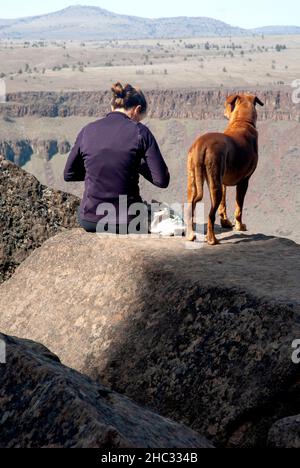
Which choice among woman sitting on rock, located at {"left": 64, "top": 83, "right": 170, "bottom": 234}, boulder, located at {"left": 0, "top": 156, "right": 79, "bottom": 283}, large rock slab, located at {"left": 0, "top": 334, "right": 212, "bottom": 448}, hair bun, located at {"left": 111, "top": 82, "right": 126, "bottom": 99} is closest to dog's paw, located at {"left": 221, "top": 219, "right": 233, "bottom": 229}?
woman sitting on rock, located at {"left": 64, "top": 83, "right": 170, "bottom": 234}

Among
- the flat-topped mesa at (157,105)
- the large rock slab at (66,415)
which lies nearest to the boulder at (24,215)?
the large rock slab at (66,415)

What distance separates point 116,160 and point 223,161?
47.0 inches

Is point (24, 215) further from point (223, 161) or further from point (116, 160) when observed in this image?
point (223, 161)

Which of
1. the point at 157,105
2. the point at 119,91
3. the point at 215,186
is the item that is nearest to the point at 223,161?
the point at 215,186

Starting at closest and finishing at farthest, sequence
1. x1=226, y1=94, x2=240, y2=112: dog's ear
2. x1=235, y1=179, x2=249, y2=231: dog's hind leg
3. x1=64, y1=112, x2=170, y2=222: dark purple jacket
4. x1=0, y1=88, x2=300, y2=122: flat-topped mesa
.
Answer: x1=64, y1=112, x2=170, y2=222: dark purple jacket
x1=235, y1=179, x2=249, y2=231: dog's hind leg
x1=226, y1=94, x2=240, y2=112: dog's ear
x1=0, y1=88, x2=300, y2=122: flat-topped mesa

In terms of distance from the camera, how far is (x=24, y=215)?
356 inches

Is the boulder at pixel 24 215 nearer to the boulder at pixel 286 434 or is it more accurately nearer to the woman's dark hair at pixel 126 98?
the woman's dark hair at pixel 126 98

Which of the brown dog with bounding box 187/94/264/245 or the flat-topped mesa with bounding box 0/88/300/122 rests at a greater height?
the brown dog with bounding box 187/94/264/245

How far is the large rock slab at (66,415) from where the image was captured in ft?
13.7

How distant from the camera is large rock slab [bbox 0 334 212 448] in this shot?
4168mm

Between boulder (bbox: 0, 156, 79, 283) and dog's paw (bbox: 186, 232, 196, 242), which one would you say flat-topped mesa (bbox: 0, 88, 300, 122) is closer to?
boulder (bbox: 0, 156, 79, 283)

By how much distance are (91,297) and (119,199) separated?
133 cm

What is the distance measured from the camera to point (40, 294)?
26.9ft

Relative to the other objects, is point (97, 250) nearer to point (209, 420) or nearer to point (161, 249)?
point (161, 249)
